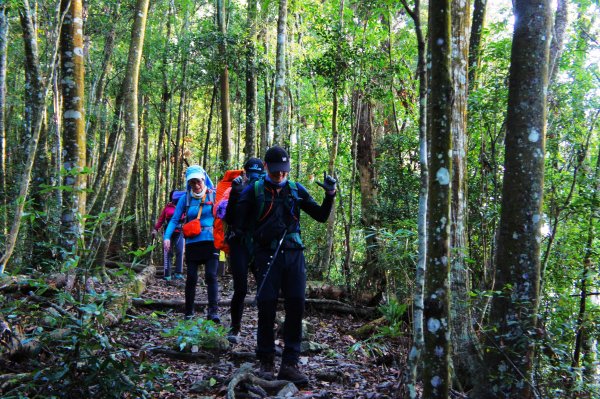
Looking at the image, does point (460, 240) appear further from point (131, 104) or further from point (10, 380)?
point (131, 104)

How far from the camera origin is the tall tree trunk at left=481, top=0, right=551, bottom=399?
427 cm

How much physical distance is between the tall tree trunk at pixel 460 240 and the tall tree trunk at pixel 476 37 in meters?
2.55

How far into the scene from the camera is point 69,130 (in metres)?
7.64

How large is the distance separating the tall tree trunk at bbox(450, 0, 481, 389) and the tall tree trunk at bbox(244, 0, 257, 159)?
881 centimetres

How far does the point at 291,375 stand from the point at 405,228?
12.0 feet

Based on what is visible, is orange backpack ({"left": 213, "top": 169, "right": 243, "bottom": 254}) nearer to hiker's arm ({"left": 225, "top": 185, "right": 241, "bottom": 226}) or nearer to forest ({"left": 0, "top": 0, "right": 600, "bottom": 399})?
hiker's arm ({"left": 225, "top": 185, "right": 241, "bottom": 226})

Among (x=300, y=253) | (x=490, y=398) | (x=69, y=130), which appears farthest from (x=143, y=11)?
(x=490, y=398)

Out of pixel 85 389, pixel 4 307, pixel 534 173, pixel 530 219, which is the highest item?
pixel 534 173

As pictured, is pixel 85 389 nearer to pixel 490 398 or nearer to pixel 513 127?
pixel 490 398

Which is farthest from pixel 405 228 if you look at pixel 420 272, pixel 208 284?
pixel 420 272

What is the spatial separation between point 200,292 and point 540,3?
8433 mm

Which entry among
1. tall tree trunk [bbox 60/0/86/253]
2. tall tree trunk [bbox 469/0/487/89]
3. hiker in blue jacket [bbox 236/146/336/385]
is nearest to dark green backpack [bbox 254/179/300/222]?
hiker in blue jacket [bbox 236/146/336/385]

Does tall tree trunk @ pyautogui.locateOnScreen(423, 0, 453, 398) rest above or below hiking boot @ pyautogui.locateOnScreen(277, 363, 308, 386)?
above

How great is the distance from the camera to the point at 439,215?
3.33m
